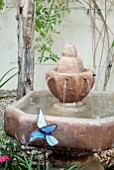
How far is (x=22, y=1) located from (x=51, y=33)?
2409mm

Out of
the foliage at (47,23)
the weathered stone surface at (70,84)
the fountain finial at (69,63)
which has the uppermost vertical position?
the foliage at (47,23)

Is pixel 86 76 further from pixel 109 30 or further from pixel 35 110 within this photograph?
pixel 109 30

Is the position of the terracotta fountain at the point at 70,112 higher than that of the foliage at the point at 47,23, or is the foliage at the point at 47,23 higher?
the foliage at the point at 47,23

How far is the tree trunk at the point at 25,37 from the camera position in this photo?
4.36 m

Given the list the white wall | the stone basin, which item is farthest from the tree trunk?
the white wall

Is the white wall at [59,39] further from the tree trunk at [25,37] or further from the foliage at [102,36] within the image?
the tree trunk at [25,37]

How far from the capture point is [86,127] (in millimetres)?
2553

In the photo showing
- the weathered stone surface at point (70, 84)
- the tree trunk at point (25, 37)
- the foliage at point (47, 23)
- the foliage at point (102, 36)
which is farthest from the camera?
the foliage at point (102, 36)

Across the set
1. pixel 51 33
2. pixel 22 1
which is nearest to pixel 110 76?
pixel 51 33

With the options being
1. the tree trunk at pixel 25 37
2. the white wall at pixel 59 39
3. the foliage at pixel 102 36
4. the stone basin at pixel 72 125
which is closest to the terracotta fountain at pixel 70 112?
the stone basin at pixel 72 125

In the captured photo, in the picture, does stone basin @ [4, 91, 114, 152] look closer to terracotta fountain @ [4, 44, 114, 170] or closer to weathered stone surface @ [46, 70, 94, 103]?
terracotta fountain @ [4, 44, 114, 170]

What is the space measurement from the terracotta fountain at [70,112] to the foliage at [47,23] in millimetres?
3184

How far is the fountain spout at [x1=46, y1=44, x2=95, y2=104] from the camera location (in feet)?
9.22

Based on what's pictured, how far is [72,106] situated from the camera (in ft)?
Answer: 9.62
